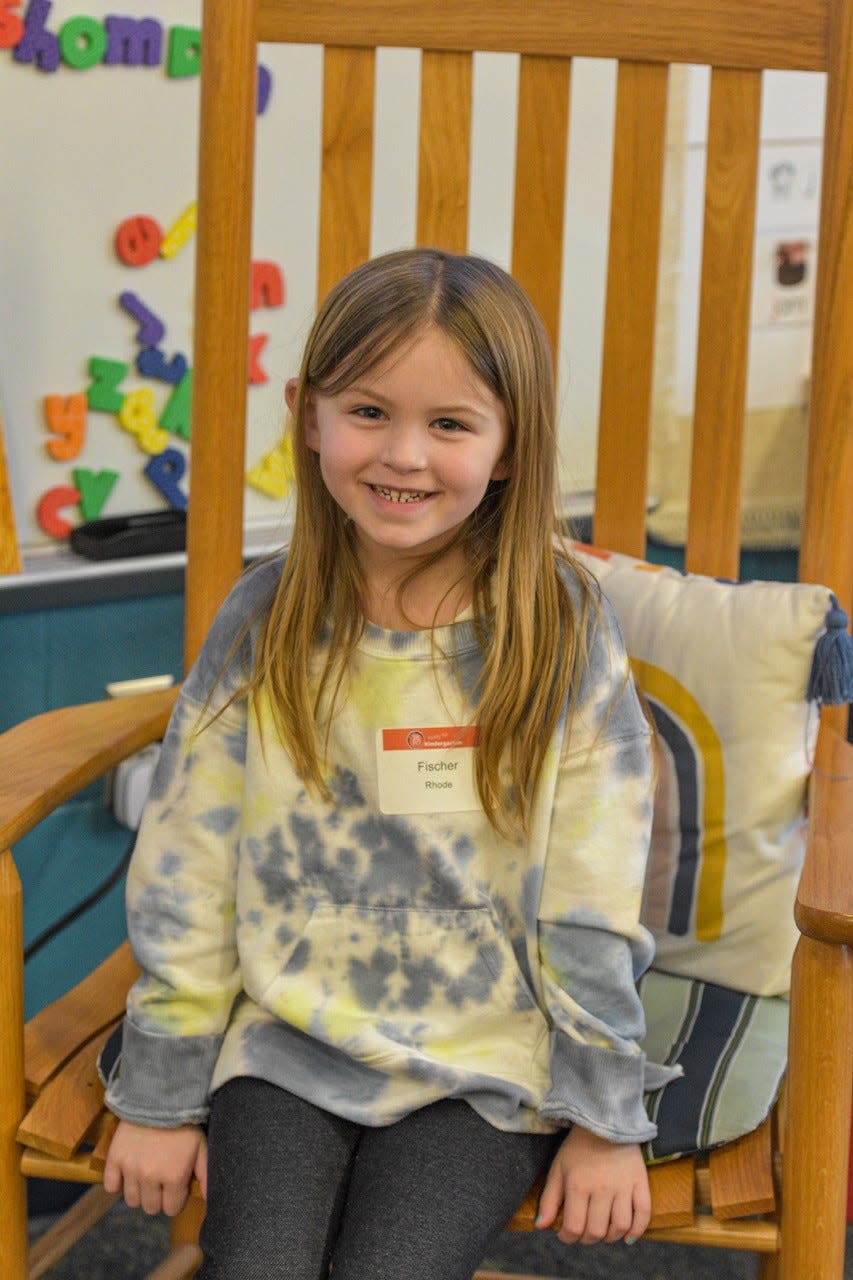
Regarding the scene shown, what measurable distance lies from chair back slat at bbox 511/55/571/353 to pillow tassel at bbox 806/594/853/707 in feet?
1.02

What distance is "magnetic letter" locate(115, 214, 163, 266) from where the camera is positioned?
4.82 feet

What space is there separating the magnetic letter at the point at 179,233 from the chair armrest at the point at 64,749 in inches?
21.1

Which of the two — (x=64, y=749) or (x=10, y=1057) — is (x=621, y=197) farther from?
(x=10, y=1057)

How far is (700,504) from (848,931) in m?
0.47

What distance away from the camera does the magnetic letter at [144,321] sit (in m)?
1.49

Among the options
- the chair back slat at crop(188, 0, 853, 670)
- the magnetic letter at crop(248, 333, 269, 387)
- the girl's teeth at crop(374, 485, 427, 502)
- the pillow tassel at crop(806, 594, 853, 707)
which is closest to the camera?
the girl's teeth at crop(374, 485, 427, 502)

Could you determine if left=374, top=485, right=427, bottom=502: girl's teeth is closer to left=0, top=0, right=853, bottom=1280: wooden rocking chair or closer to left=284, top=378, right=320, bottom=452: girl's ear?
left=284, top=378, right=320, bottom=452: girl's ear

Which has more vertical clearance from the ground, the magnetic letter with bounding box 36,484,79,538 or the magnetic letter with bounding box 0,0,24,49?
the magnetic letter with bounding box 0,0,24,49

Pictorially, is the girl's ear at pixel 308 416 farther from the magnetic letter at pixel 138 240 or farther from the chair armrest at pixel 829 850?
the magnetic letter at pixel 138 240

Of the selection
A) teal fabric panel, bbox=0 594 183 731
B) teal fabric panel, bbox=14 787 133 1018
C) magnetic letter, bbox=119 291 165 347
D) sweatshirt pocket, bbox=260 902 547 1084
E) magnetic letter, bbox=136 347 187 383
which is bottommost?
teal fabric panel, bbox=14 787 133 1018

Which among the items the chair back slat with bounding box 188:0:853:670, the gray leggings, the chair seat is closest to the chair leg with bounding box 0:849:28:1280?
the chair seat

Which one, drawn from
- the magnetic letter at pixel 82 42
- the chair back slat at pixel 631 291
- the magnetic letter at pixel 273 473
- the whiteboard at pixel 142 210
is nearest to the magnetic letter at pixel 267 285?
the whiteboard at pixel 142 210

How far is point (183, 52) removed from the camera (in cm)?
147

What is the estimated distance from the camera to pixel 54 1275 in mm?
1329
